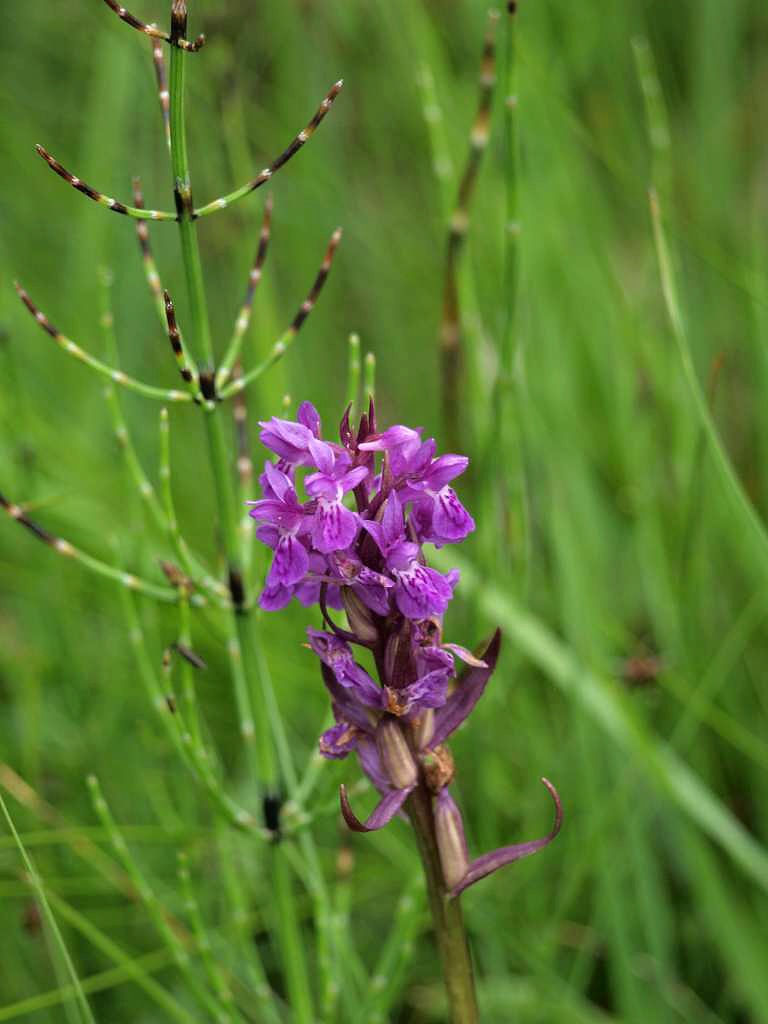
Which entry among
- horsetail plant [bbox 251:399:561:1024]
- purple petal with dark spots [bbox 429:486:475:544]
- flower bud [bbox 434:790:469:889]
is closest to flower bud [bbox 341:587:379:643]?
horsetail plant [bbox 251:399:561:1024]

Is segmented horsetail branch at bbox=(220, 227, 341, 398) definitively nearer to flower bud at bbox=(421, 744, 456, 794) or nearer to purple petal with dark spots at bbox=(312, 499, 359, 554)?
purple petal with dark spots at bbox=(312, 499, 359, 554)

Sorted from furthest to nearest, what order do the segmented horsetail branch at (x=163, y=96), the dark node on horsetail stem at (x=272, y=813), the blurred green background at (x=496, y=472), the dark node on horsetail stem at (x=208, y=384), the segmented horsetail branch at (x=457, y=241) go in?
the blurred green background at (x=496, y=472) < the segmented horsetail branch at (x=457, y=241) < the dark node on horsetail stem at (x=272, y=813) < the dark node on horsetail stem at (x=208, y=384) < the segmented horsetail branch at (x=163, y=96)

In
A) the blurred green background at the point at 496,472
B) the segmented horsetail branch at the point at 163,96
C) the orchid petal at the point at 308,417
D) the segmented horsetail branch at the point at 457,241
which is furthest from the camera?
the blurred green background at the point at 496,472

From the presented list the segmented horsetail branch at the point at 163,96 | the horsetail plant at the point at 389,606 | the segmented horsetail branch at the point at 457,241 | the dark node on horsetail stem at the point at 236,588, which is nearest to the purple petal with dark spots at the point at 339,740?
the horsetail plant at the point at 389,606

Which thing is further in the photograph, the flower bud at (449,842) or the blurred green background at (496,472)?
the blurred green background at (496,472)

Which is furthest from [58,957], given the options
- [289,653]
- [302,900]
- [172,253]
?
[172,253]

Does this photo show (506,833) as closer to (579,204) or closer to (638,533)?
(638,533)

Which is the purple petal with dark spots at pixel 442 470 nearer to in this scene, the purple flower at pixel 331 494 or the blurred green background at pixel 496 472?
the purple flower at pixel 331 494
